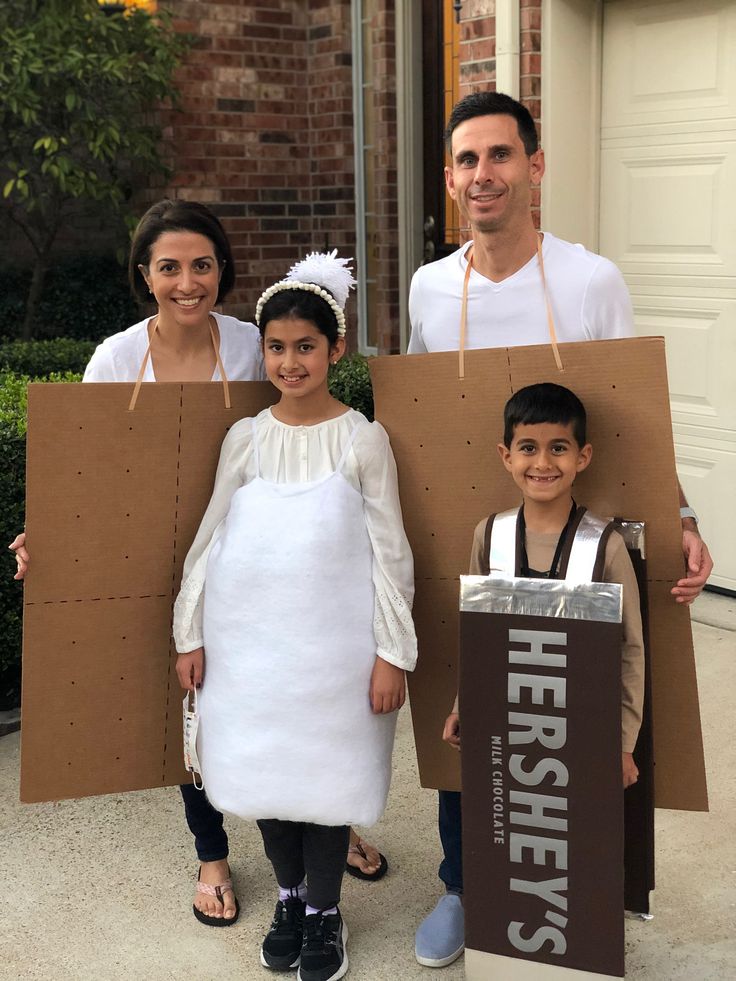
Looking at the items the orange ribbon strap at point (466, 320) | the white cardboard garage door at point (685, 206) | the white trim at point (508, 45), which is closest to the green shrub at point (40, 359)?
the white trim at point (508, 45)

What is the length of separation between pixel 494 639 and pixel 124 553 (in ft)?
2.87

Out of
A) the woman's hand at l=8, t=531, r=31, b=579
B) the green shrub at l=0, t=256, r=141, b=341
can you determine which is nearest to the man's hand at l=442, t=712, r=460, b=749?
the woman's hand at l=8, t=531, r=31, b=579

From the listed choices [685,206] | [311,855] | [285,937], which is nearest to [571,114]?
[685,206]

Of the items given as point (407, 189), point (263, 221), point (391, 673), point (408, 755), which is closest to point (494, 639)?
point (391, 673)

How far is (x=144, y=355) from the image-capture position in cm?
258

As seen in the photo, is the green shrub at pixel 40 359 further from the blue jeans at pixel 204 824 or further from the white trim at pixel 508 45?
the blue jeans at pixel 204 824

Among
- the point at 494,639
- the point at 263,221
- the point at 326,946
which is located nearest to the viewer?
the point at 494,639

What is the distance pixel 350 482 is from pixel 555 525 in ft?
1.42

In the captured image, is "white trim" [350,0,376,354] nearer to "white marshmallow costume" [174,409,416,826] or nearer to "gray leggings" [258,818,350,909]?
"white marshmallow costume" [174,409,416,826]

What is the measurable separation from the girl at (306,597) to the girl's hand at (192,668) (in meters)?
0.05

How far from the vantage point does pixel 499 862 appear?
7.27 feet

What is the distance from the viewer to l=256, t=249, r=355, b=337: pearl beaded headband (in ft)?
7.72

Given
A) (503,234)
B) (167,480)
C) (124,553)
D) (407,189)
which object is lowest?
(124,553)

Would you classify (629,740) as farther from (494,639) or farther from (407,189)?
(407,189)
